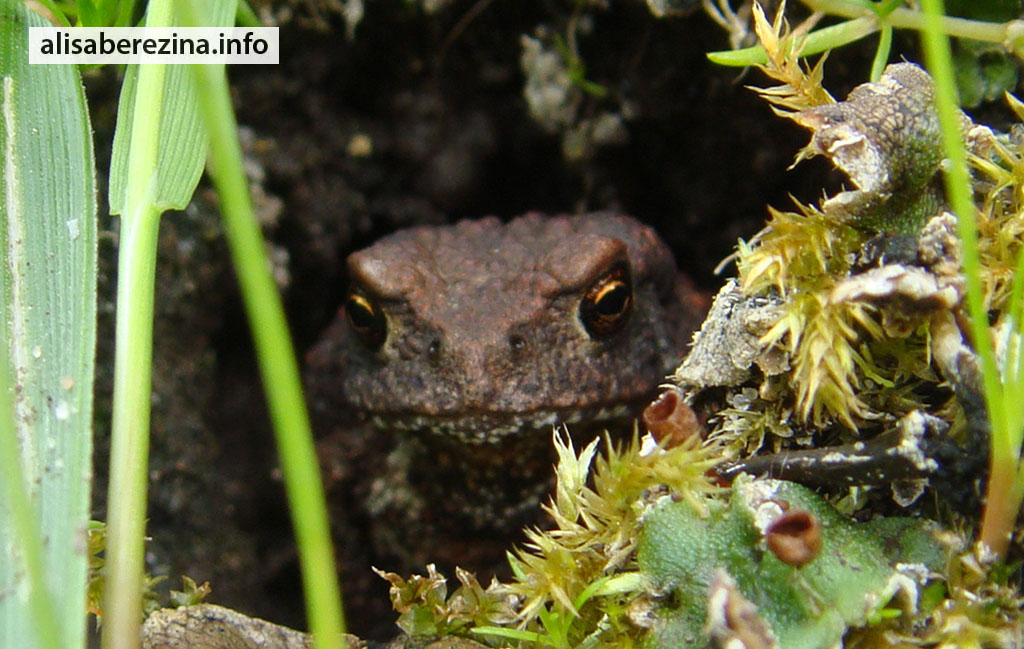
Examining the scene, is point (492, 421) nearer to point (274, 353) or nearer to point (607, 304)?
point (607, 304)

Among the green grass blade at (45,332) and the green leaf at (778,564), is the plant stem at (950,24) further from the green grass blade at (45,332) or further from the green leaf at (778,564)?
the green grass blade at (45,332)

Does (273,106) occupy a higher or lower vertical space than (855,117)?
higher

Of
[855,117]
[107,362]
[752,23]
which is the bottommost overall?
[107,362]

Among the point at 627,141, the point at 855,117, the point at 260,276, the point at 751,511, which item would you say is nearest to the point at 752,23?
the point at 627,141

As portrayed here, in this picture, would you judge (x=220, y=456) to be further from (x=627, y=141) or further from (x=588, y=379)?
(x=627, y=141)

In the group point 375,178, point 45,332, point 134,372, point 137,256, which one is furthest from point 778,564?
point 375,178

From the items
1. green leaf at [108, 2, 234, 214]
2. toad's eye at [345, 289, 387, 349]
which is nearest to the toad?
toad's eye at [345, 289, 387, 349]

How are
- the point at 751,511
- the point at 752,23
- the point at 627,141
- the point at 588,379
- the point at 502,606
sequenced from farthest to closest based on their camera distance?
the point at 627,141 → the point at 752,23 → the point at 588,379 → the point at 502,606 → the point at 751,511
